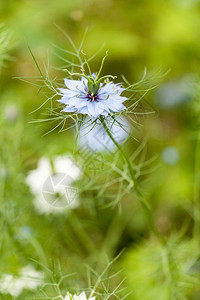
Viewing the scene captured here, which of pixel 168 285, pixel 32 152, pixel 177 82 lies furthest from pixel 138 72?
pixel 168 285

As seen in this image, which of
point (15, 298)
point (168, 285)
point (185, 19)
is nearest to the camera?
point (15, 298)

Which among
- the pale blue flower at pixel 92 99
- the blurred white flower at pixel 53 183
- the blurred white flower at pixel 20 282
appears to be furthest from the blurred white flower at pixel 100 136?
the blurred white flower at pixel 20 282

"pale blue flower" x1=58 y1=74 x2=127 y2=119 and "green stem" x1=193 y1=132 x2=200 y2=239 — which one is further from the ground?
"pale blue flower" x1=58 y1=74 x2=127 y2=119

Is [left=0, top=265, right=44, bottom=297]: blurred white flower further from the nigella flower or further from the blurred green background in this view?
the nigella flower

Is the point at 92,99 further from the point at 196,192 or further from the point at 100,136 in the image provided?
the point at 196,192

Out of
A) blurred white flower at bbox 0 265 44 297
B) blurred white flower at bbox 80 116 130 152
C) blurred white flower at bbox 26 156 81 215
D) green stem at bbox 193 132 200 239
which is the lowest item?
green stem at bbox 193 132 200 239

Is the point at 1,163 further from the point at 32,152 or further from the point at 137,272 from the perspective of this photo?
the point at 137,272

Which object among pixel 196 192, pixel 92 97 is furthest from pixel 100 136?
pixel 196 192

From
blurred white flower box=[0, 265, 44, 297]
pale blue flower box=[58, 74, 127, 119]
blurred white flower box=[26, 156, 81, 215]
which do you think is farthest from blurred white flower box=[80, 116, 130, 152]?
blurred white flower box=[0, 265, 44, 297]
